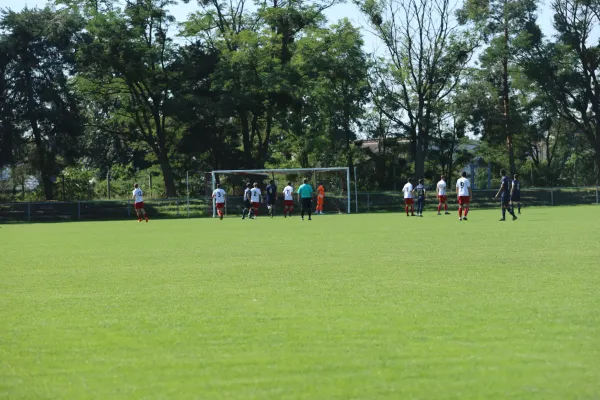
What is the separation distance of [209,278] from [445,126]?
58.8m

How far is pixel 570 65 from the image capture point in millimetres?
65500

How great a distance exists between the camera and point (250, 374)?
18.6 ft

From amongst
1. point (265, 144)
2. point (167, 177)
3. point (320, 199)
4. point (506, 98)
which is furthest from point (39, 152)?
point (506, 98)

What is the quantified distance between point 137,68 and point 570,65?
32987 mm

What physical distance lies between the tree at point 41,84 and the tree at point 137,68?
163cm

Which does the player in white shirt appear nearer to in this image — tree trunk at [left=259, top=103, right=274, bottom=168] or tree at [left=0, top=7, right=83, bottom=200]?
tree trunk at [left=259, top=103, right=274, bottom=168]

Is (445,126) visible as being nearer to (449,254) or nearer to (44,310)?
(449,254)

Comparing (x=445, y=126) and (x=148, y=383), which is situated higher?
(x=445, y=126)

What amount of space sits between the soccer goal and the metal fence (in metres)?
0.07

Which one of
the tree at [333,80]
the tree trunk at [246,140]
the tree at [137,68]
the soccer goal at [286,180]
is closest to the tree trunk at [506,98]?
the tree at [333,80]

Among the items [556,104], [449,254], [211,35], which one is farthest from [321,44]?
[449,254]

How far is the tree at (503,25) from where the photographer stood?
63.4 m

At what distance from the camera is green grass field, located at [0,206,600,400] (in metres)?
5.37

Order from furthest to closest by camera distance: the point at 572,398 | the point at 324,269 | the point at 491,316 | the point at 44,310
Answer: the point at 324,269 → the point at 44,310 → the point at 491,316 → the point at 572,398
